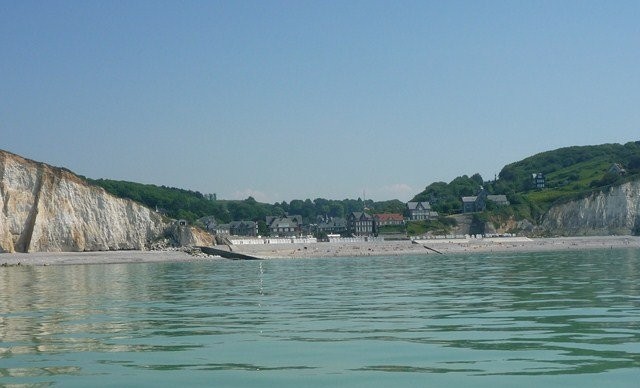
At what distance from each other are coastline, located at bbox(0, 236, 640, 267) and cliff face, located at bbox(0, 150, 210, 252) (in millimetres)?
3078

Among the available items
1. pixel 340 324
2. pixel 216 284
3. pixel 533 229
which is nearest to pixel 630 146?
pixel 533 229

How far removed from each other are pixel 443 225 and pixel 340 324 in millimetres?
112728

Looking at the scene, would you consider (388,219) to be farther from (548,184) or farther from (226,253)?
(226,253)

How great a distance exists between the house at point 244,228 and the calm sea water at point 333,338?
13255 cm

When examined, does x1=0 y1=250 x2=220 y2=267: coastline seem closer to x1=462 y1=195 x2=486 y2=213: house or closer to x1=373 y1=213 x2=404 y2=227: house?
x1=373 y1=213 x2=404 y2=227: house

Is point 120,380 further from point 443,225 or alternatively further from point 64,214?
point 443,225

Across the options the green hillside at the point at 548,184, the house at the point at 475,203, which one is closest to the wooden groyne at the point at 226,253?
the green hillside at the point at 548,184

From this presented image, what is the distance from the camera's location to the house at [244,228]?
527 ft

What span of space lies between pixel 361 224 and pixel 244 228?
25.2m

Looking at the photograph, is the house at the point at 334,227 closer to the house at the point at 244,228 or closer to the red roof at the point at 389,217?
the red roof at the point at 389,217

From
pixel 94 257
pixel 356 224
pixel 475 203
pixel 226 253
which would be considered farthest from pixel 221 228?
pixel 94 257

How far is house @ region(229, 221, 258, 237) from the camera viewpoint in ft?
527

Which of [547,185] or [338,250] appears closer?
[338,250]

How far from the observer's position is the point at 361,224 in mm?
151250
